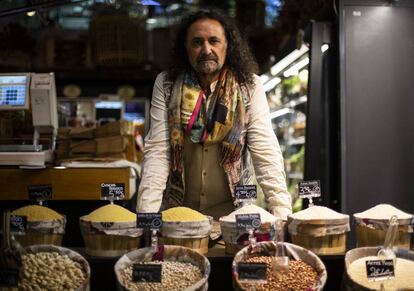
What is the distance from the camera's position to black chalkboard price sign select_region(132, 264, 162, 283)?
153 cm

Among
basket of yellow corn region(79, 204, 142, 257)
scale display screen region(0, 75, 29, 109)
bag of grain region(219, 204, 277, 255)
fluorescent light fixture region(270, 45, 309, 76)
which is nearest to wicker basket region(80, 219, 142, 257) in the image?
basket of yellow corn region(79, 204, 142, 257)

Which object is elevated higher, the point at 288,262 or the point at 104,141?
the point at 104,141

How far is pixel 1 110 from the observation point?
347 cm

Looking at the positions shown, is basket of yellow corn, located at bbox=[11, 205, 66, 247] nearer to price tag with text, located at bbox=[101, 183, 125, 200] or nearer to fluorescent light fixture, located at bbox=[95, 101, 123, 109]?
price tag with text, located at bbox=[101, 183, 125, 200]

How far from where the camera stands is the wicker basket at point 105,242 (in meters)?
1.70

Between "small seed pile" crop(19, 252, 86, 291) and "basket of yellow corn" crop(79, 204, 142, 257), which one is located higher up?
"basket of yellow corn" crop(79, 204, 142, 257)

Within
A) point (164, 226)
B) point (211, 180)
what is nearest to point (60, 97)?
point (211, 180)

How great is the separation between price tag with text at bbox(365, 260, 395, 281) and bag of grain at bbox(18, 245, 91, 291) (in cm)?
90

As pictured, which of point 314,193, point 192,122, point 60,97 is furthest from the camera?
point 60,97

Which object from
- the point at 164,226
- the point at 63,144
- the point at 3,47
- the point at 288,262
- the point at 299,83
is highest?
the point at 3,47

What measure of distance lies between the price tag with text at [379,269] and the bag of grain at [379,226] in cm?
23

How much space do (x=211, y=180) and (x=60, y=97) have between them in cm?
623

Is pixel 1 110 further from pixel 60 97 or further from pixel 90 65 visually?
pixel 60 97

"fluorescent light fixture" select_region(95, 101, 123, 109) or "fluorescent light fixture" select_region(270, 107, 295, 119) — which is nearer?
"fluorescent light fixture" select_region(270, 107, 295, 119)
